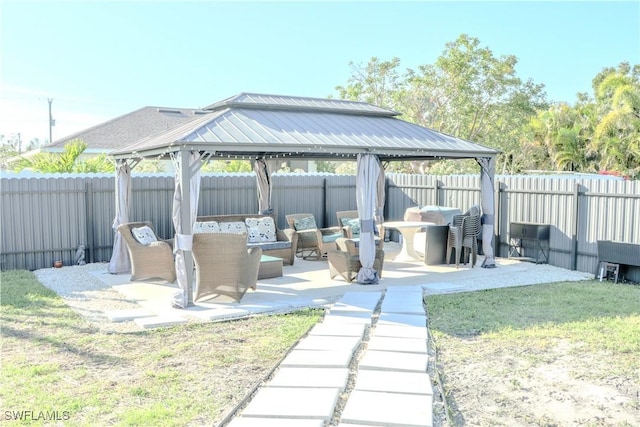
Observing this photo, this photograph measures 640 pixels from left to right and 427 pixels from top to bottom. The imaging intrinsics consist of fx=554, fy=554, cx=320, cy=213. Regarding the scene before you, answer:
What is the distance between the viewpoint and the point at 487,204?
10570 millimetres

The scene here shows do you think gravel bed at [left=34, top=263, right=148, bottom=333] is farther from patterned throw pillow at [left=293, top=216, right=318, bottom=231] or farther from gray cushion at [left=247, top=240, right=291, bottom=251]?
patterned throw pillow at [left=293, top=216, right=318, bottom=231]

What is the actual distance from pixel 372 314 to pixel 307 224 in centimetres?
548

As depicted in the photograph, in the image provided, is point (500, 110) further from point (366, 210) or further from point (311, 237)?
point (366, 210)

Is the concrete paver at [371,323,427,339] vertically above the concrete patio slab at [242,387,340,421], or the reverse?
the concrete patio slab at [242,387,340,421]

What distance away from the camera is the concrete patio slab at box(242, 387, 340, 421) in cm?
393

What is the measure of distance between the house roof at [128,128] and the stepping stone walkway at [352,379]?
16.6 m

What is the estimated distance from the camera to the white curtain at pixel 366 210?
8.88m

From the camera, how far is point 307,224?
1234 centimetres

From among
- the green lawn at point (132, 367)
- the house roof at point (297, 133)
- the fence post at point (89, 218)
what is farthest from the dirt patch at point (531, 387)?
the fence post at point (89, 218)

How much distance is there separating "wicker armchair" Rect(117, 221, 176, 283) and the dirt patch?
5.03 metres

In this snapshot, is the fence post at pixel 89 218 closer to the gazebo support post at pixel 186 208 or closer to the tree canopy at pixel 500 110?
the gazebo support post at pixel 186 208

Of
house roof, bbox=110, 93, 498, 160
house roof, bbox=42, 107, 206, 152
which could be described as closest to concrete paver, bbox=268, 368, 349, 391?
house roof, bbox=110, 93, 498, 160

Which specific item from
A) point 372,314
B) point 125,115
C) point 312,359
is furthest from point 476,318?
point 125,115

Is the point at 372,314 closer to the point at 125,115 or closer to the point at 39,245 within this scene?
the point at 39,245
